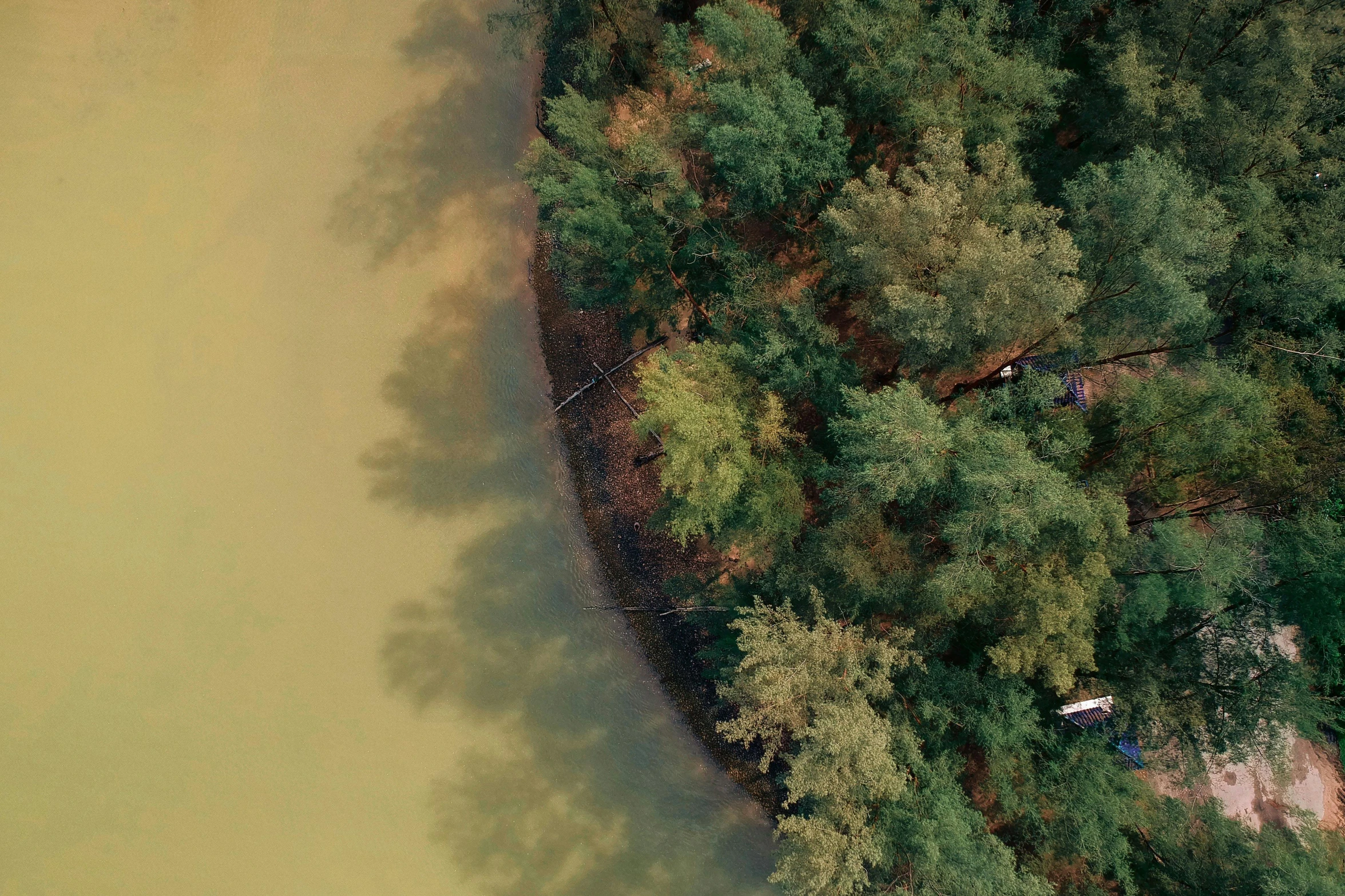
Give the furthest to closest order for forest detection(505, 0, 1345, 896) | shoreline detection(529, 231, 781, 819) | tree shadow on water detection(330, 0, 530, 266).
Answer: tree shadow on water detection(330, 0, 530, 266) → shoreline detection(529, 231, 781, 819) → forest detection(505, 0, 1345, 896)

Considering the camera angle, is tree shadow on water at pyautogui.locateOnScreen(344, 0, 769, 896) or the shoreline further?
the shoreline

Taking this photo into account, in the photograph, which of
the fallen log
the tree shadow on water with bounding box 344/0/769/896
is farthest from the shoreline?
the tree shadow on water with bounding box 344/0/769/896

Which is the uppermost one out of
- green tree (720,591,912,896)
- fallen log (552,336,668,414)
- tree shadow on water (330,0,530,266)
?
tree shadow on water (330,0,530,266)

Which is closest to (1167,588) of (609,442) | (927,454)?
(927,454)

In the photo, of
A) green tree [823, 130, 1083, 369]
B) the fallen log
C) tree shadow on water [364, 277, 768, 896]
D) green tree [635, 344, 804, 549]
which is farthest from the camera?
the fallen log

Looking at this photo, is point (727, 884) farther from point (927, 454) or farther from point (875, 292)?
point (875, 292)

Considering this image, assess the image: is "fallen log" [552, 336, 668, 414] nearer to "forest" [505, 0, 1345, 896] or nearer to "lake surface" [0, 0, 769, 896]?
"lake surface" [0, 0, 769, 896]
